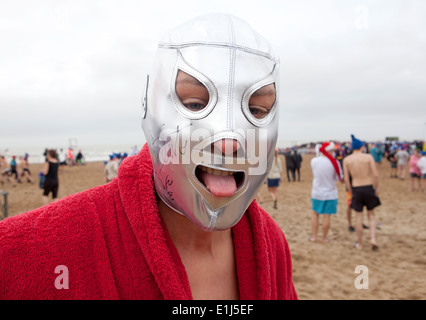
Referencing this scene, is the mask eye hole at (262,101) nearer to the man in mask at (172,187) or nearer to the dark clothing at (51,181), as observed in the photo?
the man in mask at (172,187)

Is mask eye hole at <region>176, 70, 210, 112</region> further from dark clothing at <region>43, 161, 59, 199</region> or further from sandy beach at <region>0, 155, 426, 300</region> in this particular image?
dark clothing at <region>43, 161, 59, 199</region>

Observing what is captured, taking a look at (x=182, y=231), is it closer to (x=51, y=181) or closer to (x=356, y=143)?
(x=356, y=143)

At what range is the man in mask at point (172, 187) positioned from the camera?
38.6 inches

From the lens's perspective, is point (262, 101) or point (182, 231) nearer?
point (262, 101)

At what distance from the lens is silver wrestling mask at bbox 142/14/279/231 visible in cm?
100

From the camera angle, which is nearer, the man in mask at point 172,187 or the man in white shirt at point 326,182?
the man in mask at point 172,187

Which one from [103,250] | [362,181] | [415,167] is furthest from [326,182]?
[415,167]

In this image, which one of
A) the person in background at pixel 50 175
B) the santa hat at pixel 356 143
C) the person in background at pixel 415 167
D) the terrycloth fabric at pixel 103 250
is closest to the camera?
the terrycloth fabric at pixel 103 250

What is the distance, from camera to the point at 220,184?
1032 millimetres

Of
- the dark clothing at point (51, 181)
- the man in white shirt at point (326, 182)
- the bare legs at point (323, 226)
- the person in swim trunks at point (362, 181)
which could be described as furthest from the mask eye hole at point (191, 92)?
the dark clothing at point (51, 181)

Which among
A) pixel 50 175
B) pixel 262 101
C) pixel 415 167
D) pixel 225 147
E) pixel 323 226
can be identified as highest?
pixel 262 101

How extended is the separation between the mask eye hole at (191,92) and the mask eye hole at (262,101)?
6.7 inches

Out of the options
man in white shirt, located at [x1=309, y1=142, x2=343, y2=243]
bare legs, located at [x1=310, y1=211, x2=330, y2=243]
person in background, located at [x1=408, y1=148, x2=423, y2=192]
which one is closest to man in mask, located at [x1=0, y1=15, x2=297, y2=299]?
man in white shirt, located at [x1=309, y1=142, x2=343, y2=243]

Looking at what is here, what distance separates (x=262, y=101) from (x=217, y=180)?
329mm
